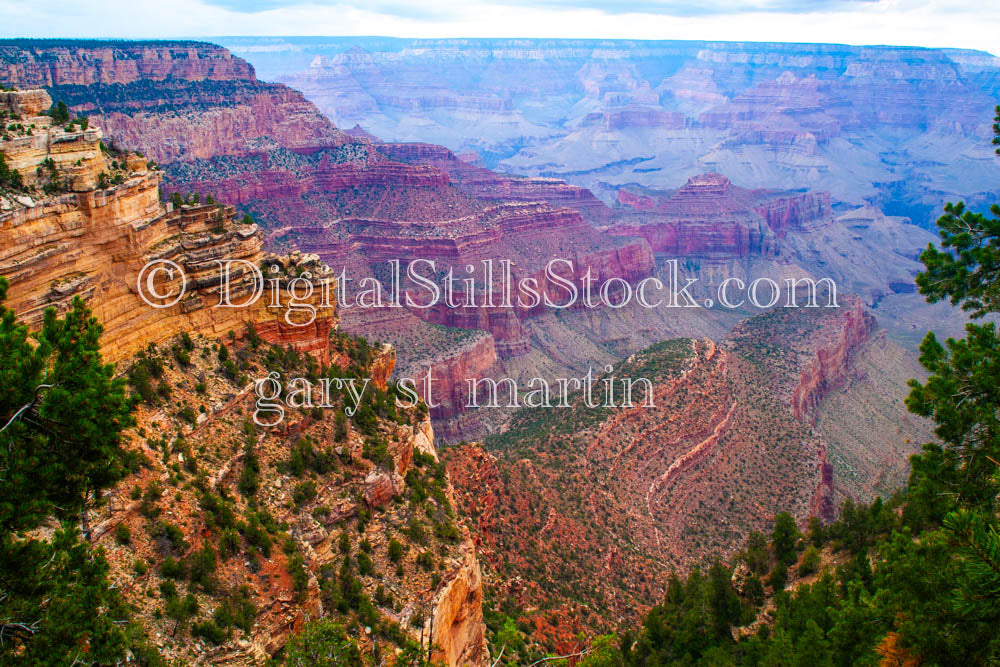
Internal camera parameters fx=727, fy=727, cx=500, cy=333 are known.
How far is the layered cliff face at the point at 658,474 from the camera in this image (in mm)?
34219


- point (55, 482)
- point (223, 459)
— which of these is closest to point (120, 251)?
point (223, 459)

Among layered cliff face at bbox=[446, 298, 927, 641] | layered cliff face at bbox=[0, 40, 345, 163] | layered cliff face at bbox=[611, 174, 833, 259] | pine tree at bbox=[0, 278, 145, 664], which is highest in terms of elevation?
layered cliff face at bbox=[0, 40, 345, 163]

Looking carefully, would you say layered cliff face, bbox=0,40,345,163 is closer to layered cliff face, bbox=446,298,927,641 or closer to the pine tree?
layered cliff face, bbox=446,298,927,641

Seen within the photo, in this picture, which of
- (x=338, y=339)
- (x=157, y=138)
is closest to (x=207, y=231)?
(x=338, y=339)

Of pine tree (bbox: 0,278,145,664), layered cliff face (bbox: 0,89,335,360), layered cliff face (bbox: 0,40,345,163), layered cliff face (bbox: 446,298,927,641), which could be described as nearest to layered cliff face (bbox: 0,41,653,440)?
layered cliff face (bbox: 0,40,345,163)

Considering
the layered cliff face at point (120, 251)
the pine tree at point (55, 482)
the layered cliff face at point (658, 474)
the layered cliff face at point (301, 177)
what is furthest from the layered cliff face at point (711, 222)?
the pine tree at point (55, 482)

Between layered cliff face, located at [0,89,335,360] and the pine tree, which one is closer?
the pine tree

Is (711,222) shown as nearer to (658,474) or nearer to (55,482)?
(658,474)

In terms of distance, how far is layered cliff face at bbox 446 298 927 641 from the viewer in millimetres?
34219

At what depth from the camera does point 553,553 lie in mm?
34438

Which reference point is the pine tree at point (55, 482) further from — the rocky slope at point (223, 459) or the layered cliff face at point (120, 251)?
the layered cliff face at point (120, 251)

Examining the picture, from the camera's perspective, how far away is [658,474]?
144 ft

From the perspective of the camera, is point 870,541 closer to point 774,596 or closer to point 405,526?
point 774,596

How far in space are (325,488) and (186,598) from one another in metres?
7.00
